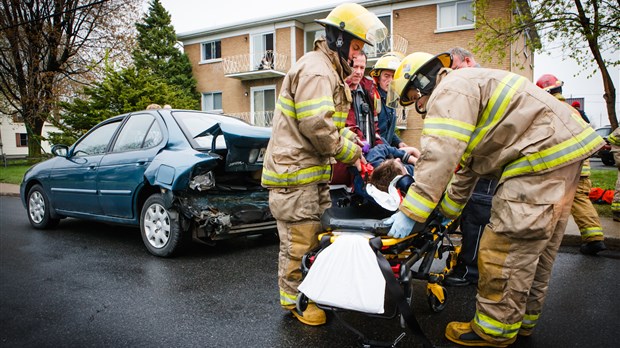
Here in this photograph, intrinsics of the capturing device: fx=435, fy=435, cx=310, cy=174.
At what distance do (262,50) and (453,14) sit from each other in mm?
9591

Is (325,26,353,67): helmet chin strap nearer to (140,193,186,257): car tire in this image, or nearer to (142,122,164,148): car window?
(140,193,186,257): car tire

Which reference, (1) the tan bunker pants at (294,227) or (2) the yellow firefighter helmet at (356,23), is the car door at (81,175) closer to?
(1) the tan bunker pants at (294,227)

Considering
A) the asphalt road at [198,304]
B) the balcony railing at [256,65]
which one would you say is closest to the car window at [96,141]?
the asphalt road at [198,304]

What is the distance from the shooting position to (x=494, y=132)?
2410 mm

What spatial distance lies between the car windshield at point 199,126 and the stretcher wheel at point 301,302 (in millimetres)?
2143

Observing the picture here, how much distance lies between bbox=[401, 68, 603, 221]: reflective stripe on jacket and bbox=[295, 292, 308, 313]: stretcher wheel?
3.04 feet

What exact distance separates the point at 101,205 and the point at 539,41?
8.87 meters

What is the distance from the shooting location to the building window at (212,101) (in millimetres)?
24859

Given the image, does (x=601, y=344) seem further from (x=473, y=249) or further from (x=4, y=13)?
(x=4, y=13)

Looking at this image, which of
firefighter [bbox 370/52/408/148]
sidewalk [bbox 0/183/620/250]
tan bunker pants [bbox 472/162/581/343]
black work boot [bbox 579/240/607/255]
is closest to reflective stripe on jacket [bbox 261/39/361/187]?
tan bunker pants [bbox 472/162/581/343]

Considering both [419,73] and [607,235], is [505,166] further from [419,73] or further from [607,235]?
[607,235]

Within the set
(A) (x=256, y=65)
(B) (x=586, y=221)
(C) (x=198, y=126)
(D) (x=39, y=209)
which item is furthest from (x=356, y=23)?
(A) (x=256, y=65)

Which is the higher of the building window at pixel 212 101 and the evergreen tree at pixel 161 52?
the evergreen tree at pixel 161 52

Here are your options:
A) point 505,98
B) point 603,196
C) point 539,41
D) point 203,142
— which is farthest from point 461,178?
point 539,41
